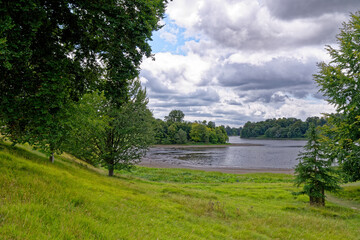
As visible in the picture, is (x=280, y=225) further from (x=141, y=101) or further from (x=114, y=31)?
(x=141, y=101)

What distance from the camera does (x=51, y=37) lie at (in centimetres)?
966

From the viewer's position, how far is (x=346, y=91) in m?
16.3

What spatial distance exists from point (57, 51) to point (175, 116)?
16052 centimetres

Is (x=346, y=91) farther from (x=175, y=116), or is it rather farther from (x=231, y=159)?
(x=175, y=116)

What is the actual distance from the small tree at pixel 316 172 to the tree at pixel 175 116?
151577 millimetres

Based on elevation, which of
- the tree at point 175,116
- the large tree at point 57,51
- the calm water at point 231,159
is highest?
the tree at point 175,116

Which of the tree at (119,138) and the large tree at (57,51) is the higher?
the large tree at (57,51)

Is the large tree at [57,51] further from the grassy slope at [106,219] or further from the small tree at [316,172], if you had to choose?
the small tree at [316,172]

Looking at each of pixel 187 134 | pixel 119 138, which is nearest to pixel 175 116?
pixel 187 134

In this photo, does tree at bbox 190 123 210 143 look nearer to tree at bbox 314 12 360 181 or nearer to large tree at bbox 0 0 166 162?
tree at bbox 314 12 360 181

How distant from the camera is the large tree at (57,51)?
745cm

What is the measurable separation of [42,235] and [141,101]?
2020cm

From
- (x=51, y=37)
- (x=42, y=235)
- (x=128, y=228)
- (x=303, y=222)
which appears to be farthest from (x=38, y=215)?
(x=303, y=222)

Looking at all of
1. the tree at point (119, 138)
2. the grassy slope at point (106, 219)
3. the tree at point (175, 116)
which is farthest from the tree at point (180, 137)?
the grassy slope at point (106, 219)
